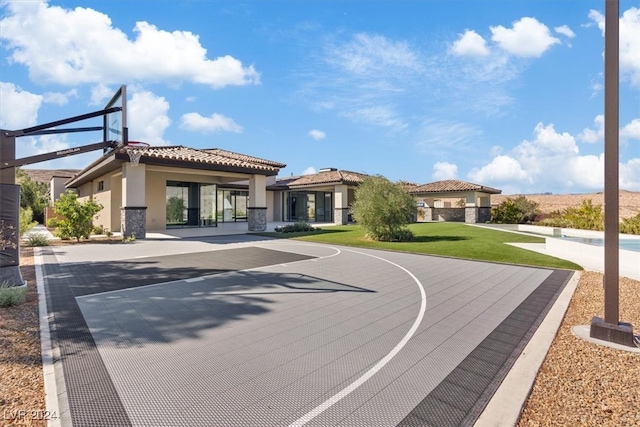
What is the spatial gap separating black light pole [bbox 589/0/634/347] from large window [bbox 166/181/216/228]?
21.3 metres

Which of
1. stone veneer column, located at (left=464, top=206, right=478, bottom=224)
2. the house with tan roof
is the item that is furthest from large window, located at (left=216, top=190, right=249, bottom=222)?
stone veneer column, located at (left=464, top=206, right=478, bottom=224)

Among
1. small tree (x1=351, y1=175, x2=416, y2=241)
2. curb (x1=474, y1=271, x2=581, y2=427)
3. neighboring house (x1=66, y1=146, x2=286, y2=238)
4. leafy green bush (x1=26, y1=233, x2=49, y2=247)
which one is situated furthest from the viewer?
neighboring house (x1=66, y1=146, x2=286, y2=238)

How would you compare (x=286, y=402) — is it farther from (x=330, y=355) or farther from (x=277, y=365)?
(x=330, y=355)

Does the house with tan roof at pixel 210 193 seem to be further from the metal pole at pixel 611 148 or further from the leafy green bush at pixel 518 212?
the metal pole at pixel 611 148

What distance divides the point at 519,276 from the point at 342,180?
18.7 m

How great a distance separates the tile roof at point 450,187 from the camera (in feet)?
95.8

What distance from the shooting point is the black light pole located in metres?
4.45

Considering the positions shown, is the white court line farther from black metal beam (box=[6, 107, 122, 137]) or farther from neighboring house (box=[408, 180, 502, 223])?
neighboring house (box=[408, 180, 502, 223])

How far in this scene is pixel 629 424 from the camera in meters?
2.79

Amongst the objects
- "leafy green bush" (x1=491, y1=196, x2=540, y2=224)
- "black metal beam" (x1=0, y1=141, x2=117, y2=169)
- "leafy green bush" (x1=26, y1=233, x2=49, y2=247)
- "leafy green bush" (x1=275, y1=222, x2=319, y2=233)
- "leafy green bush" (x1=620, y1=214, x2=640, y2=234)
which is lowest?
"leafy green bush" (x1=26, y1=233, x2=49, y2=247)

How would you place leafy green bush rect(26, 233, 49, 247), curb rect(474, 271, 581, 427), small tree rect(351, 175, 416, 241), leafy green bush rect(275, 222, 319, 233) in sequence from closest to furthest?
curb rect(474, 271, 581, 427) → leafy green bush rect(26, 233, 49, 247) → small tree rect(351, 175, 416, 241) → leafy green bush rect(275, 222, 319, 233)

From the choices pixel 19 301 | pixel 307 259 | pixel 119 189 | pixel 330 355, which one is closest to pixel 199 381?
pixel 330 355

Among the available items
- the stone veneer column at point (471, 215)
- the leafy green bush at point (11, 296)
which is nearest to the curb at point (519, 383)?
the leafy green bush at point (11, 296)

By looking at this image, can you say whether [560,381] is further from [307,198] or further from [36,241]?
[307,198]
